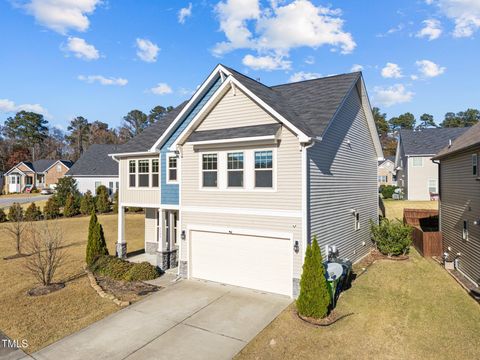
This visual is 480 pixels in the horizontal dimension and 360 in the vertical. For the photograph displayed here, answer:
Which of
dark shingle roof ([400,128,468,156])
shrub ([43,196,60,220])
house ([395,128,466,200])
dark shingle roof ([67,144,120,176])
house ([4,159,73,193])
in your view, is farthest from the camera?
house ([4,159,73,193])

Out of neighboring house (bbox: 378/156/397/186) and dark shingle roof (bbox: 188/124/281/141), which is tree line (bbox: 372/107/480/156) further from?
dark shingle roof (bbox: 188/124/281/141)

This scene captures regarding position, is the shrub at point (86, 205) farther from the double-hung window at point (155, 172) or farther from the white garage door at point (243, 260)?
the white garage door at point (243, 260)

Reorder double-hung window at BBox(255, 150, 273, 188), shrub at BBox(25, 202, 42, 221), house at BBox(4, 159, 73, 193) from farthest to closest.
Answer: house at BBox(4, 159, 73, 193) → shrub at BBox(25, 202, 42, 221) → double-hung window at BBox(255, 150, 273, 188)

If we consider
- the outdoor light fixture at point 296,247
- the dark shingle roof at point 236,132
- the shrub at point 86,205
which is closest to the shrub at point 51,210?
the shrub at point 86,205

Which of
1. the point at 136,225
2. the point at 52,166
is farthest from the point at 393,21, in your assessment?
the point at 52,166

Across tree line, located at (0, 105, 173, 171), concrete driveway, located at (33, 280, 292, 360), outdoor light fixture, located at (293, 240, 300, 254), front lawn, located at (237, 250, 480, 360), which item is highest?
tree line, located at (0, 105, 173, 171)

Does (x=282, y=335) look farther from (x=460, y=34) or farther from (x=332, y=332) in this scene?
(x=460, y=34)

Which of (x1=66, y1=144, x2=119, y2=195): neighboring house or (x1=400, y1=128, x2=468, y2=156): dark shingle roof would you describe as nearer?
(x1=400, y1=128, x2=468, y2=156): dark shingle roof

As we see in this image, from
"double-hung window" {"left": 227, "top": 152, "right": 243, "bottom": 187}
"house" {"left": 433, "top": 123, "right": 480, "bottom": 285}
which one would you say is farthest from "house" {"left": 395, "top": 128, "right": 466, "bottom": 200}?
"double-hung window" {"left": 227, "top": 152, "right": 243, "bottom": 187}
